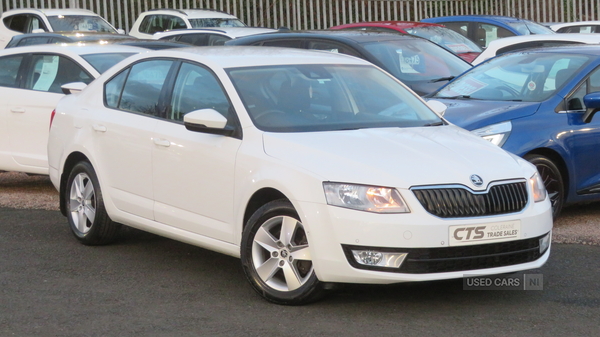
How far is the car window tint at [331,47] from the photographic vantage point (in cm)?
1141

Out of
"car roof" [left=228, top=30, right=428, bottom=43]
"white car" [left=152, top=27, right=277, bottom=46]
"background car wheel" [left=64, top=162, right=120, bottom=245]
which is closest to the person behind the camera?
"background car wheel" [left=64, top=162, right=120, bottom=245]

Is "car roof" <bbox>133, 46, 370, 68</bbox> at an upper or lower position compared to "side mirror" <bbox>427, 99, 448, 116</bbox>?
upper

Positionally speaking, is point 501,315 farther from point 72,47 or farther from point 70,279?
point 72,47

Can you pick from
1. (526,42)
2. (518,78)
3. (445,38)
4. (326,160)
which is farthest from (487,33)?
A: (326,160)

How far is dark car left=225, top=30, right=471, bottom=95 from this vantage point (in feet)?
35.9

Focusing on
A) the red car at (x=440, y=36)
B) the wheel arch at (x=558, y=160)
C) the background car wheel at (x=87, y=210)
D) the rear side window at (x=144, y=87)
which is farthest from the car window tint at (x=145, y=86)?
the red car at (x=440, y=36)

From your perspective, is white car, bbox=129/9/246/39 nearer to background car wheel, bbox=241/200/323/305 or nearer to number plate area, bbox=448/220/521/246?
background car wheel, bbox=241/200/323/305

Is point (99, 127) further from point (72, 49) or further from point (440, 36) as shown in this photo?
point (440, 36)

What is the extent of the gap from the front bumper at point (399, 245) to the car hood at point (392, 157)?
196 millimetres

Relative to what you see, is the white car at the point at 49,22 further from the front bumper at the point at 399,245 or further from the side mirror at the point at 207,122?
the front bumper at the point at 399,245

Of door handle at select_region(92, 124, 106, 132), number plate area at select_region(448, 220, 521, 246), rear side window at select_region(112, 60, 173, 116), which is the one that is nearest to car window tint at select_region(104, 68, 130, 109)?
rear side window at select_region(112, 60, 173, 116)

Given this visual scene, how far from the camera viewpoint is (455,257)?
5383mm

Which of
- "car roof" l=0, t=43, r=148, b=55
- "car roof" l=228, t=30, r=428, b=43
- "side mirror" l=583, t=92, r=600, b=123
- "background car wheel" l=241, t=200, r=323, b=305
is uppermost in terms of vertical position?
"car roof" l=0, t=43, r=148, b=55

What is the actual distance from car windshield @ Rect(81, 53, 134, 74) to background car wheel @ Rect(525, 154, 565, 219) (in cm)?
459
